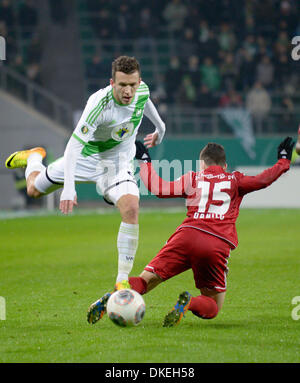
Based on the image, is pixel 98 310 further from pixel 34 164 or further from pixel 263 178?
pixel 34 164

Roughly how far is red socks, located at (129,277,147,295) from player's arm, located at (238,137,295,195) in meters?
1.09

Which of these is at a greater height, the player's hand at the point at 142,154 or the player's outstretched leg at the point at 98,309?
the player's hand at the point at 142,154

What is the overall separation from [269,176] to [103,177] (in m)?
1.63

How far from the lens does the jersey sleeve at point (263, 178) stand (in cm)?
580

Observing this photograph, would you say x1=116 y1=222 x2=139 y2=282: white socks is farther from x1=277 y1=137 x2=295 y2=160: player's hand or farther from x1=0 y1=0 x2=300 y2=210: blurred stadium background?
x1=0 y1=0 x2=300 y2=210: blurred stadium background

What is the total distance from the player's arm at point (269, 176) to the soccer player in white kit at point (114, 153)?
937 mm

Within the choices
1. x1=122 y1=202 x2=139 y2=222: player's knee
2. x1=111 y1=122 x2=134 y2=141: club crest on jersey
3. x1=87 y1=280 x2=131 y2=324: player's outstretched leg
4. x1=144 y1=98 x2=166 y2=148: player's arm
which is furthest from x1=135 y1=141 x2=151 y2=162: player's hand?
x1=87 y1=280 x2=131 y2=324: player's outstretched leg

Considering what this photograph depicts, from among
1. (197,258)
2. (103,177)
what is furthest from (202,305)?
(103,177)

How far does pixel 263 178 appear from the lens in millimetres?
5809

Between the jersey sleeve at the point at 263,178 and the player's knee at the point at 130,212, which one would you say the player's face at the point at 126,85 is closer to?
the player's knee at the point at 130,212

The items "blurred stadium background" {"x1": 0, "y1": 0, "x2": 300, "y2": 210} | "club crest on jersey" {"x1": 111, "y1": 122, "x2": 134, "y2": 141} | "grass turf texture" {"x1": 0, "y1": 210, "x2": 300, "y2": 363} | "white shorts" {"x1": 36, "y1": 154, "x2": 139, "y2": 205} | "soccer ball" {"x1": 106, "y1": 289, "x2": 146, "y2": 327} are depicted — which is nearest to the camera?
"grass turf texture" {"x1": 0, "y1": 210, "x2": 300, "y2": 363}

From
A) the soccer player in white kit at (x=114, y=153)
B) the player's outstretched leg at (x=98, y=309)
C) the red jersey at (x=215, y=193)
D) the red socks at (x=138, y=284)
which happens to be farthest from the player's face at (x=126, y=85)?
the player's outstretched leg at (x=98, y=309)

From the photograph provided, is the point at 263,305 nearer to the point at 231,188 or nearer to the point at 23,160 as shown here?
the point at 231,188

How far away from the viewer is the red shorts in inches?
228
